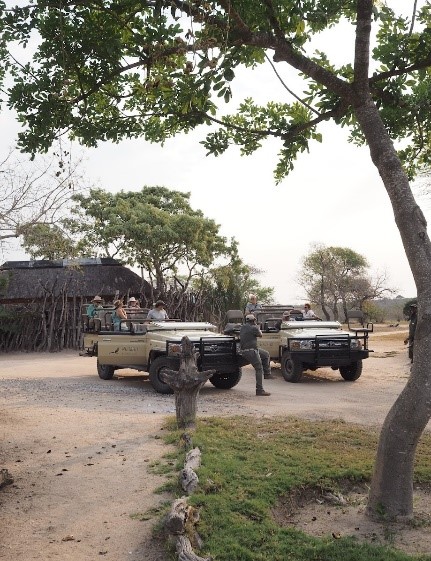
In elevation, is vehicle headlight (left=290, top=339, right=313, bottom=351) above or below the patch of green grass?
above

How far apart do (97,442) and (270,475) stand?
265 cm

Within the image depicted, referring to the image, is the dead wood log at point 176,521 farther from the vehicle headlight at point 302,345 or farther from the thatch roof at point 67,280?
the thatch roof at point 67,280

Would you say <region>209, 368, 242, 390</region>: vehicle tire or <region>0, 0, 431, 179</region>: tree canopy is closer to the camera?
<region>0, 0, 431, 179</region>: tree canopy

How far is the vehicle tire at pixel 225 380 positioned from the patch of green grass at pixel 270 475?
3.88m

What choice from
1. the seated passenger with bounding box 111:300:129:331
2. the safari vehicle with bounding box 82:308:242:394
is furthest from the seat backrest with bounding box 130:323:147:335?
the seated passenger with bounding box 111:300:129:331

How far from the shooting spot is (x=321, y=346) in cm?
1466

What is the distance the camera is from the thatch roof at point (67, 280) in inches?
1104

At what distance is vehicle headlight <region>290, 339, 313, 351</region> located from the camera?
14695 millimetres

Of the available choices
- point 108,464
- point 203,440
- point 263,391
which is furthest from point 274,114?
point 263,391

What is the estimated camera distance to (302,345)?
14.7 meters

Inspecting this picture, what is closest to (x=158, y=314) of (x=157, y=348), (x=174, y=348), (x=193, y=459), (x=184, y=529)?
(x=157, y=348)

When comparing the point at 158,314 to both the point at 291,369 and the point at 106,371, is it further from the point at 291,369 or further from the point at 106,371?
the point at 291,369

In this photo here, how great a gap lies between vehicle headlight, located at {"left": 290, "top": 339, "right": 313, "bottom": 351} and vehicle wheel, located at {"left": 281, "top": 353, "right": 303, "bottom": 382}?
0.31 meters

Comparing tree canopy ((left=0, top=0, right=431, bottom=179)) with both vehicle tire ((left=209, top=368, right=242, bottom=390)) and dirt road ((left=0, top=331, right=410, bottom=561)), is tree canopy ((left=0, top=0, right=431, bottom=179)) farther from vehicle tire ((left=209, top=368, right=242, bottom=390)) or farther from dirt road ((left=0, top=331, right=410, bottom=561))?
vehicle tire ((left=209, top=368, right=242, bottom=390))
